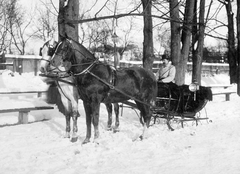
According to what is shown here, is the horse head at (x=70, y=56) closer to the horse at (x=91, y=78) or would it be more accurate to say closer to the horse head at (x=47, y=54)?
the horse at (x=91, y=78)

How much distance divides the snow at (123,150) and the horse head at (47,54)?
1.56 m

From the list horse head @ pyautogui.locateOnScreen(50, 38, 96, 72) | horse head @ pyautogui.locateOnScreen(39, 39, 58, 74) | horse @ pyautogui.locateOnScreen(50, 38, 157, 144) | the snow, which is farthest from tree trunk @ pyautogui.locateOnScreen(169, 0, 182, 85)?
horse head @ pyautogui.locateOnScreen(39, 39, 58, 74)

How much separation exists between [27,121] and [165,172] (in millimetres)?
5124

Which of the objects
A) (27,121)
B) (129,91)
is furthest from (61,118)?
(129,91)

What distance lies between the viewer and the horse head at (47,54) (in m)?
5.52

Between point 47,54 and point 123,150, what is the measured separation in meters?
2.39

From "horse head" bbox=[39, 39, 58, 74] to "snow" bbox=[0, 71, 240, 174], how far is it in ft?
5.11

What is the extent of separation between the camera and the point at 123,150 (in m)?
5.38

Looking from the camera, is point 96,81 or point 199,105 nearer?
point 96,81

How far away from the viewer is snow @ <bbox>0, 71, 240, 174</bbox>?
4.25m

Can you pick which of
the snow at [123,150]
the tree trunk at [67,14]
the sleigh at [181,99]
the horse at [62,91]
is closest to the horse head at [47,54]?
the horse at [62,91]

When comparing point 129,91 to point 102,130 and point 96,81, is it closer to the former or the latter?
point 96,81

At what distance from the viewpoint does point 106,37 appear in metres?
41.6

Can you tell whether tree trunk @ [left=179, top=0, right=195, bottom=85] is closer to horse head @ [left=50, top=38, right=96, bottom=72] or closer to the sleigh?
the sleigh
